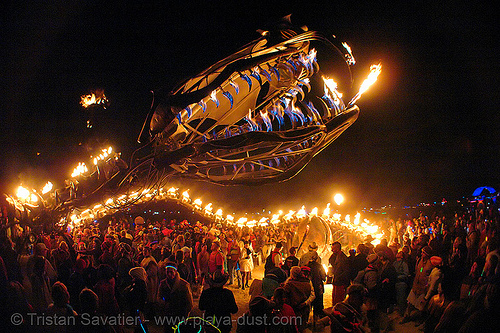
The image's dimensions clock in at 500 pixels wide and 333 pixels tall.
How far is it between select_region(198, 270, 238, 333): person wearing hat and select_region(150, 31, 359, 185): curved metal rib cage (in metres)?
2.37

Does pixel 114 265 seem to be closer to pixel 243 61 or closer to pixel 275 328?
pixel 275 328

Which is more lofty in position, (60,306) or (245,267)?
(245,267)

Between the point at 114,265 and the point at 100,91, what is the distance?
922 centimetres

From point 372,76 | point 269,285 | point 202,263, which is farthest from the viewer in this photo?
point 202,263

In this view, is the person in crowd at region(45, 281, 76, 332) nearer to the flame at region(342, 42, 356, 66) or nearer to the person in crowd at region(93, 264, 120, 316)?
the person in crowd at region(93, 264, 120, 316)

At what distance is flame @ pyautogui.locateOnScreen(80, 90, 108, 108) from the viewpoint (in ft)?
48.5

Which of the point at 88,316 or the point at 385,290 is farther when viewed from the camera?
the point at 385,290

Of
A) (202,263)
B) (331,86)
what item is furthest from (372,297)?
(202,263)

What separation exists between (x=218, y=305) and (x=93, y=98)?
13480mm

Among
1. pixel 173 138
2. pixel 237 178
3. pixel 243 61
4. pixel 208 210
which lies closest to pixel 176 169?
pixel 173 138

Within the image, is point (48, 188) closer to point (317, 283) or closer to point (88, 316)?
point (88, 316)

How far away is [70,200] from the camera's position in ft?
30.0

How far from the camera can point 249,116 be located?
6262 millimetres

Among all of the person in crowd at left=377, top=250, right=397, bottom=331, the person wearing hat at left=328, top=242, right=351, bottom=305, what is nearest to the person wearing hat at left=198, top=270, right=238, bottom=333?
the person in crowd at left=377, top=250, right=397, bottom=331
